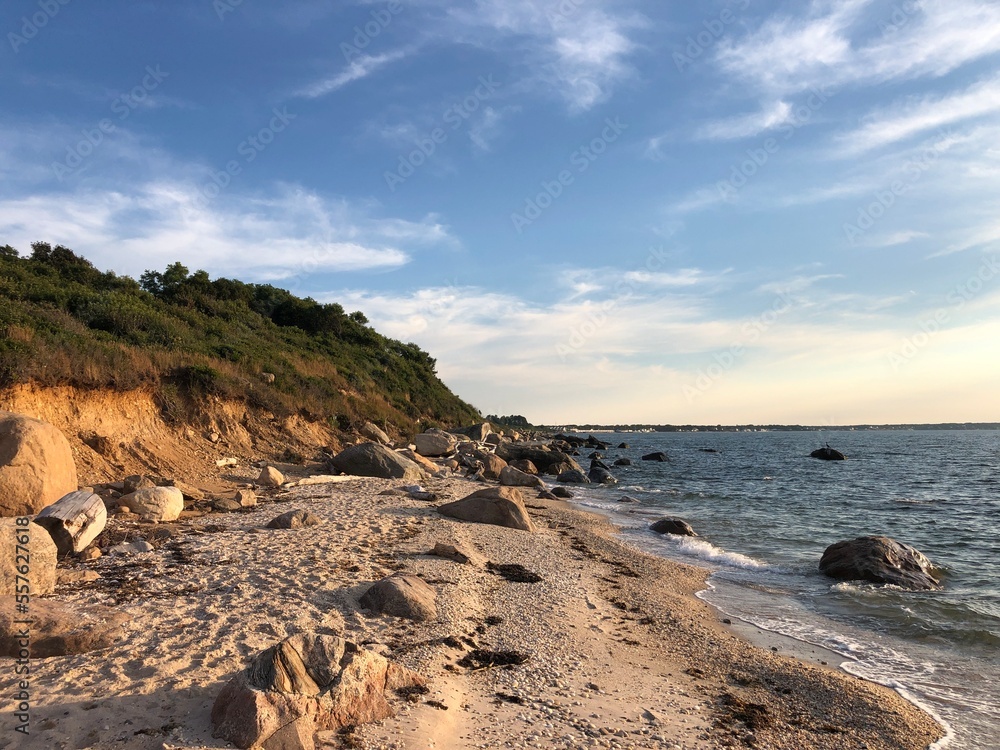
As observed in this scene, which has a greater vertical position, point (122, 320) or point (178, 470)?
point (122, 320)

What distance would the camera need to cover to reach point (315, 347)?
1500 inches

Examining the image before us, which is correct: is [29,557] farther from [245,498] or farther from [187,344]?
[187,344]

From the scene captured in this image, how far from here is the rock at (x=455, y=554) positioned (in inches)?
402

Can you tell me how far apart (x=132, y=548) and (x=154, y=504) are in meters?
1.94

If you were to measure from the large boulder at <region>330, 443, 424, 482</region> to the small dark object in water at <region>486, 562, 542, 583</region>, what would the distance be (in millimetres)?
9612

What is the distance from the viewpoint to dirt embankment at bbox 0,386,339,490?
41.9ft

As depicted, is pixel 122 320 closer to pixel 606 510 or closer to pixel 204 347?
pixel 204 347

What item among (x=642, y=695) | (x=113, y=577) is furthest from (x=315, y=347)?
(x=642, y=695)

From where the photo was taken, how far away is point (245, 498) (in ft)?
41.8

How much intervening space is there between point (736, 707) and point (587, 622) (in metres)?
2.52

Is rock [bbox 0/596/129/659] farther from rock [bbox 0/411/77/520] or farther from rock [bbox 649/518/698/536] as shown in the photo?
rock [bbox 649/518/698/536]

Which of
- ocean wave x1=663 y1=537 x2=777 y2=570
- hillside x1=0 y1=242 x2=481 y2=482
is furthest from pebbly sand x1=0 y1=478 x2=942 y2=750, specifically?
hillside x1=0 y1=242 x2=481 y2=482

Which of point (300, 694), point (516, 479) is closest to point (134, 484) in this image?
point (300, 694)

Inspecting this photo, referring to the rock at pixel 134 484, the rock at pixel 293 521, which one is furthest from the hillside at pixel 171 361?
the rock at pixel 293 521
